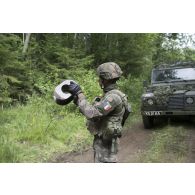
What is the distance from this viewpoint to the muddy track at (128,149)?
5.46 metres

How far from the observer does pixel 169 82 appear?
739 centimetres

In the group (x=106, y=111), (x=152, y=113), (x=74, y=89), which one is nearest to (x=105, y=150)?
(x=106, y=111)

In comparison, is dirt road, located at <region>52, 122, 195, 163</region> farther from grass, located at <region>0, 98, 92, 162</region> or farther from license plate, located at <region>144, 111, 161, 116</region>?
license plate, located at <region>144, 111, 161, 116</region>

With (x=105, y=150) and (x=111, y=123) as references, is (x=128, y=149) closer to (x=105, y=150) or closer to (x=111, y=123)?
(x=105, y=150)

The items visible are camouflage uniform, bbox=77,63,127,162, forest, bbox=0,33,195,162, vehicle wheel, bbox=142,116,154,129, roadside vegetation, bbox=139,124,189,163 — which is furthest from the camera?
vehicle wheel, bbox=142,116,154,129

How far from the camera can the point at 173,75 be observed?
755 centimetres

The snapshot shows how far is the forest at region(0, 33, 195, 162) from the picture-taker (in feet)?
19.6

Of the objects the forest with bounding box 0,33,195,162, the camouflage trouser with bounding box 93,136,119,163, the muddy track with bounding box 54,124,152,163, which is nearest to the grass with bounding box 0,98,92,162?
the forest with bounding box 0,33,195,162

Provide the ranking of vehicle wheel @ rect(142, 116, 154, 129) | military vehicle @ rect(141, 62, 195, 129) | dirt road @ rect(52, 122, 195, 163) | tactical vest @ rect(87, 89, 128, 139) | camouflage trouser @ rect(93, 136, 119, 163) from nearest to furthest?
1. tactical vest @ rect(87, 89, 128, 139)
2. camouflage trouser @ rect(93, 136, 119, 163)
3. dirt road @ rect(52, 122, 195, 163)
4. military vehicle @ rect(141, 62, 195, 129)
5. vehicle wheel @ rect(142, 116, 154, 129)

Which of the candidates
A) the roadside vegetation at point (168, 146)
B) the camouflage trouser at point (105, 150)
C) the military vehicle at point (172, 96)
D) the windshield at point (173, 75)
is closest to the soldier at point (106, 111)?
the camouflage trouser at point (105, 150)

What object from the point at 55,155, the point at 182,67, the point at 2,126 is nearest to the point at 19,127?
the point at 2,126

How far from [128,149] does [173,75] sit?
2.30 meters

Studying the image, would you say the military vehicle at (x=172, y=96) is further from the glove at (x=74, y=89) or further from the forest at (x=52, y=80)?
the glove at (x=74, y=89)

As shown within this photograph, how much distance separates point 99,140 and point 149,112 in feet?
12.8
